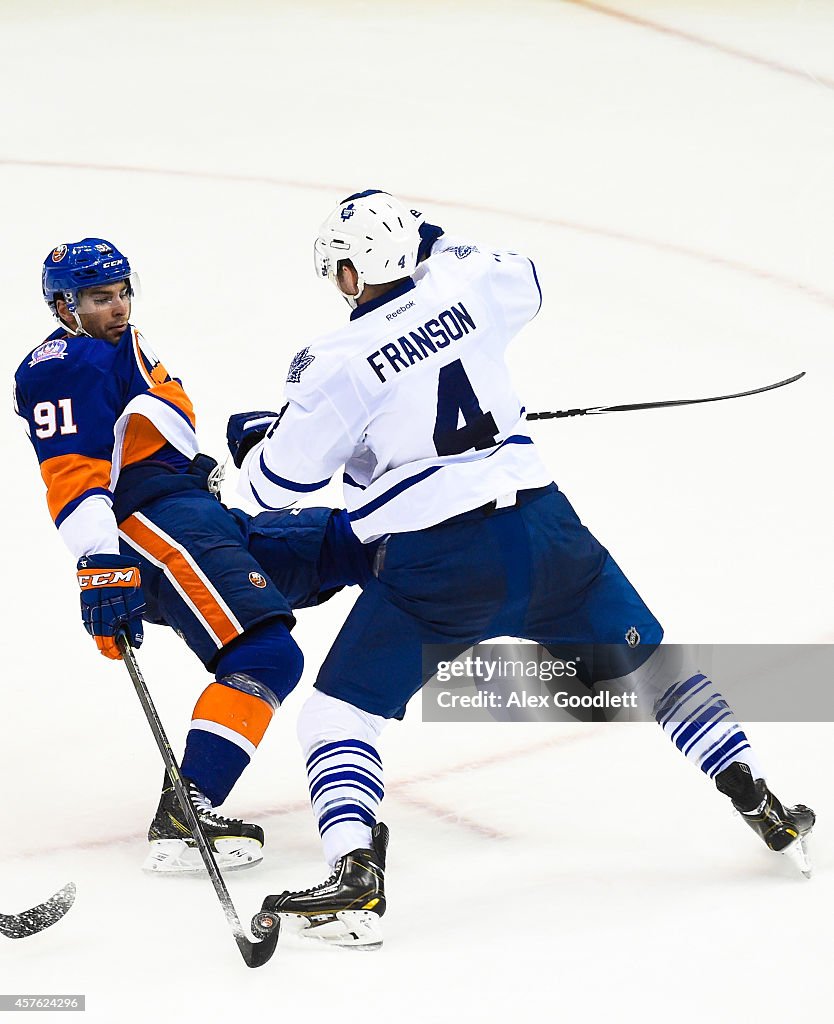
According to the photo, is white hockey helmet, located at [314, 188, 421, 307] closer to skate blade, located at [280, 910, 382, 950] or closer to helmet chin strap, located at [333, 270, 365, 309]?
helmet chin strap, located at [333, 270, 365, 309]

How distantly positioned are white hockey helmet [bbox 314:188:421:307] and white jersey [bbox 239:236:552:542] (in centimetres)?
4

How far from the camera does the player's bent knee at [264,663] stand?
9.29 feet

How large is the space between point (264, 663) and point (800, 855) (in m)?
0.99

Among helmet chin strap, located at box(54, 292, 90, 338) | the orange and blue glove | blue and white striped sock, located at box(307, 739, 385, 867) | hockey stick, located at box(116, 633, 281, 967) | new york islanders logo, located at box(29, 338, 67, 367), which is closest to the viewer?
hockey stick, located at box(116, 633, 281, 967)

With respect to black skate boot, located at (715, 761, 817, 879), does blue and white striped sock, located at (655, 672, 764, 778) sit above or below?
above

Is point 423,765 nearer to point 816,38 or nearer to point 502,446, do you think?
point 502,446

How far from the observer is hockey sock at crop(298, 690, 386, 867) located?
8.27 feet

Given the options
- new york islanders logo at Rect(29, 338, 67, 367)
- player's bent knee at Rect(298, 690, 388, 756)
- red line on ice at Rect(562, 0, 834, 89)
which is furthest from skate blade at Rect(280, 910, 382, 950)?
red line on ice at Rect(562, 0, 834, 89)

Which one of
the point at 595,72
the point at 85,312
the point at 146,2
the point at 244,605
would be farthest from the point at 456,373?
the point at 146,2

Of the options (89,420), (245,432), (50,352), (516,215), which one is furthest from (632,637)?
(516,215)

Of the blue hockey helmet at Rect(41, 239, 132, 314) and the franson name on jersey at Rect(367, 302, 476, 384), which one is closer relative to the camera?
the franson name on jersey at Rect(367, 302, 476, 384)

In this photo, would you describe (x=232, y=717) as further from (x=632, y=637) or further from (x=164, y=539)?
(x=632, y=637)

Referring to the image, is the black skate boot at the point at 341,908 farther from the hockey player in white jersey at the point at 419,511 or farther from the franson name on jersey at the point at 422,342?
the franson name on jersey at the point at 422,342

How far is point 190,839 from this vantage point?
2.80 metres
